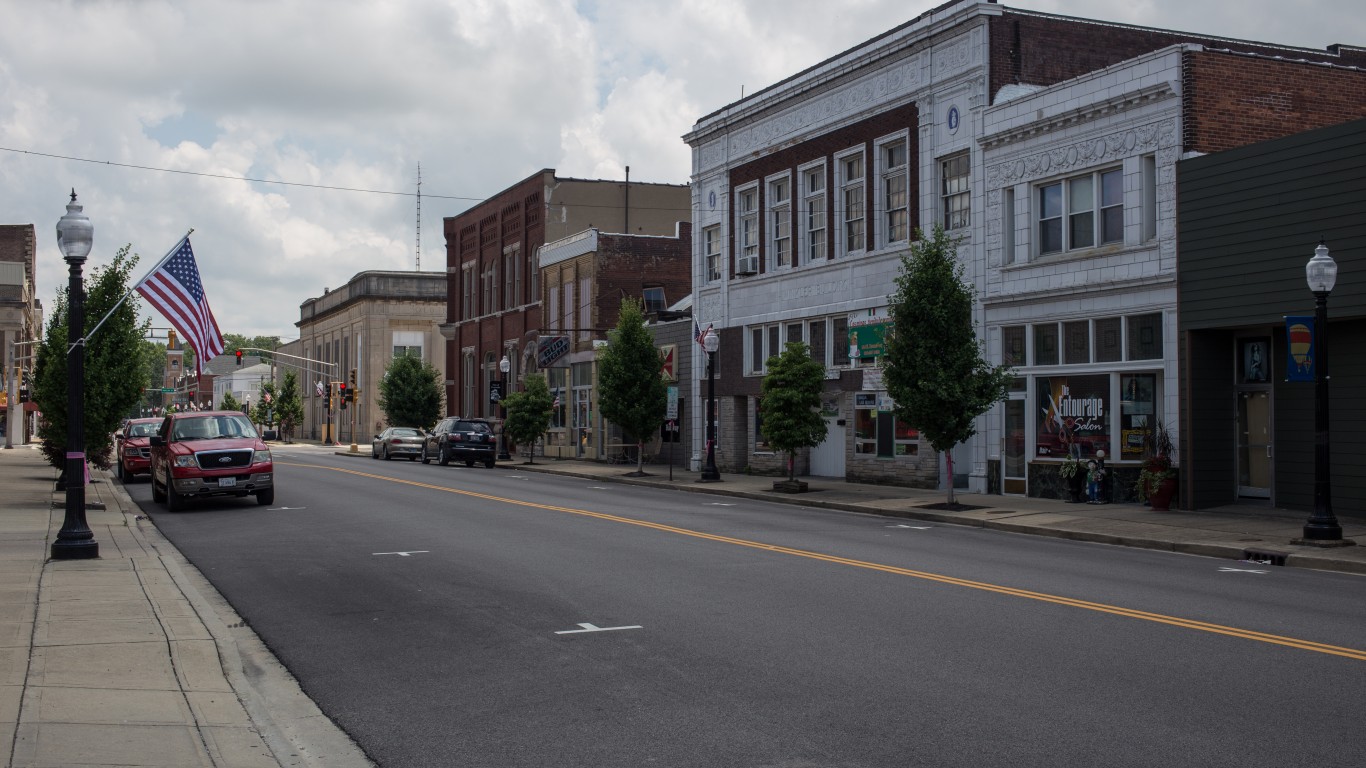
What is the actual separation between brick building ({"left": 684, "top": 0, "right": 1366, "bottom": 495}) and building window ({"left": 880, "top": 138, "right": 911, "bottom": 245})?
0.06 meters

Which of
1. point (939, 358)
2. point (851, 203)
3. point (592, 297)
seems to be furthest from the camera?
point (592, 297)

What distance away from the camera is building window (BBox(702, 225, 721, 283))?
39062 mm

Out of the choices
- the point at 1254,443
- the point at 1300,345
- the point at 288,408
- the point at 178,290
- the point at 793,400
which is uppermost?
the point at 178,290

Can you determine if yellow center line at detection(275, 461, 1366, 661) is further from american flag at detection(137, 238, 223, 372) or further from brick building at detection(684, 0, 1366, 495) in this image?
brick building at detection(684, 0, 1366, 495)

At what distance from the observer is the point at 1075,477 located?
955 inches

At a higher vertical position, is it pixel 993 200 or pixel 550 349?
pixel 993 200

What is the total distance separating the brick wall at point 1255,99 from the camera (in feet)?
74.6

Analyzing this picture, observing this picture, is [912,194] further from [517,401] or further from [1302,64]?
[517,401]

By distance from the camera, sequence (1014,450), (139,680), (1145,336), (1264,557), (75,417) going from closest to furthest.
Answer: (139,680) < (75,417) < (1264,557) < (1145,336) < (1014,450)

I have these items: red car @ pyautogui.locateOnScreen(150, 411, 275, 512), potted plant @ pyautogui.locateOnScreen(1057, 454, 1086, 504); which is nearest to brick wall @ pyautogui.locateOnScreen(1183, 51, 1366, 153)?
potted plant @ pyautogui.locateOnScreen(1057, 454, 1086, 504)

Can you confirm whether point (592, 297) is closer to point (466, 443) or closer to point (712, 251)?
point (466, 443)

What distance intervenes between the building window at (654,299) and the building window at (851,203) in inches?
699

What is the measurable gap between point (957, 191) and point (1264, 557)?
47.5 ft

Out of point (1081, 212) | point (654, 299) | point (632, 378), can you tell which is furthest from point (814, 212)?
point (654, 299)
